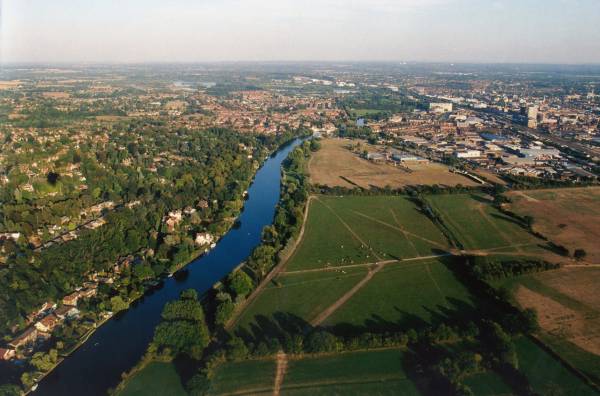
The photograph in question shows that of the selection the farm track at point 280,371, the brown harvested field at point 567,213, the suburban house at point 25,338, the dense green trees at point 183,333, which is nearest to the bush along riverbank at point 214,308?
the dense green trees at point 183,333

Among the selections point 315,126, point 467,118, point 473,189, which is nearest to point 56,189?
point 473,189

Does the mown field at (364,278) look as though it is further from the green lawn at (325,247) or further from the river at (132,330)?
the river at (132,330)

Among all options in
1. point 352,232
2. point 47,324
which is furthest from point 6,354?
point 352,232

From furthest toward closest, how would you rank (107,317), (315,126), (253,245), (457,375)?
1. (315,126)
2. (253,245)
3. (107,317)
4. (457,375)

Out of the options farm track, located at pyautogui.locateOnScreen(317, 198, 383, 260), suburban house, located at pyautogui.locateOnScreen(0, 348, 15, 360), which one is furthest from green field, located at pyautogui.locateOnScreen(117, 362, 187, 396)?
farm track, located at pyautogui.locateOnScreen(317, 198, 383, 260)

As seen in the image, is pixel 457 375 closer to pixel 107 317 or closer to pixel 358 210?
pixel 107 317
